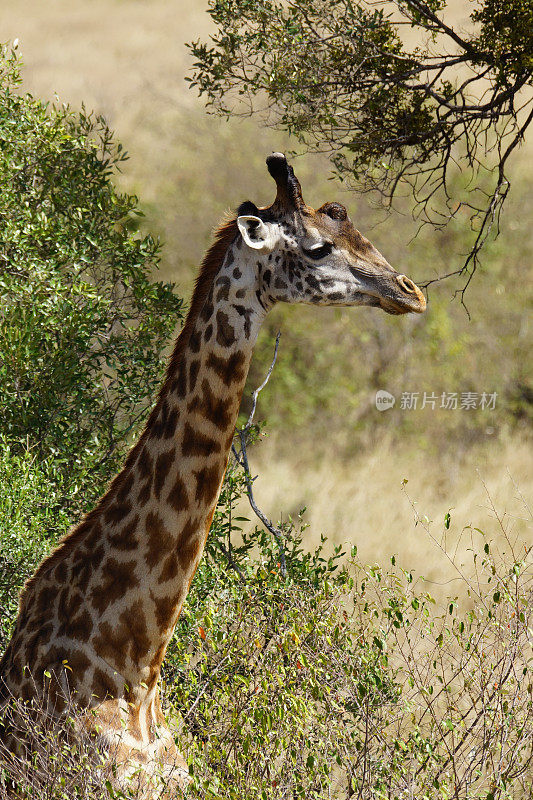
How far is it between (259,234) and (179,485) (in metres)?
1.11

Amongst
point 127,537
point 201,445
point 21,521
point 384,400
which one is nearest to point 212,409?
point 201,445

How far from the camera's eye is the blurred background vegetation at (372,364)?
11523 mm

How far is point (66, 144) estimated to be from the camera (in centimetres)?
704

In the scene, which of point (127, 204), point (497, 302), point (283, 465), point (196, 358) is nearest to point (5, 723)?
point (196, 358)

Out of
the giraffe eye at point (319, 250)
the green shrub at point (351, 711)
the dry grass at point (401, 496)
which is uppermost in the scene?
the dry grass at point (401, 496)

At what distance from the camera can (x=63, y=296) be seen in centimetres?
658

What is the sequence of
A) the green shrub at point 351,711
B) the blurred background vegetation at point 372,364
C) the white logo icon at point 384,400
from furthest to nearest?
the white logo icon at point 384,400, the blurred background vegetation at point 372,364, the green shrub at point 351,711

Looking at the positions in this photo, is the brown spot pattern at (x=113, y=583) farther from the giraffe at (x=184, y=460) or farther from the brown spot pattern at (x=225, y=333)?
the brown spot pattern at (x=225, y=333)

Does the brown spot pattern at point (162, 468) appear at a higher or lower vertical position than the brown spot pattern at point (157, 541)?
higher

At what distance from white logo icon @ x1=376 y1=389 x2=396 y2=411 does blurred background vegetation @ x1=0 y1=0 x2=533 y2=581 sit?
0.10 meters

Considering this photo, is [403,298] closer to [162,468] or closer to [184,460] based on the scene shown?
[184,460]

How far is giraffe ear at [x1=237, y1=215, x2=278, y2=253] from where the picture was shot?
3977mm

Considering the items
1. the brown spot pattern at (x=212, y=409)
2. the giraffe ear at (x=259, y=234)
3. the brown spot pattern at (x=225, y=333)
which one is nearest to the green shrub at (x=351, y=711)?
the brown spot pattern at (x=212, y=409)

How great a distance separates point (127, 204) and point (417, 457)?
22.9 feet
